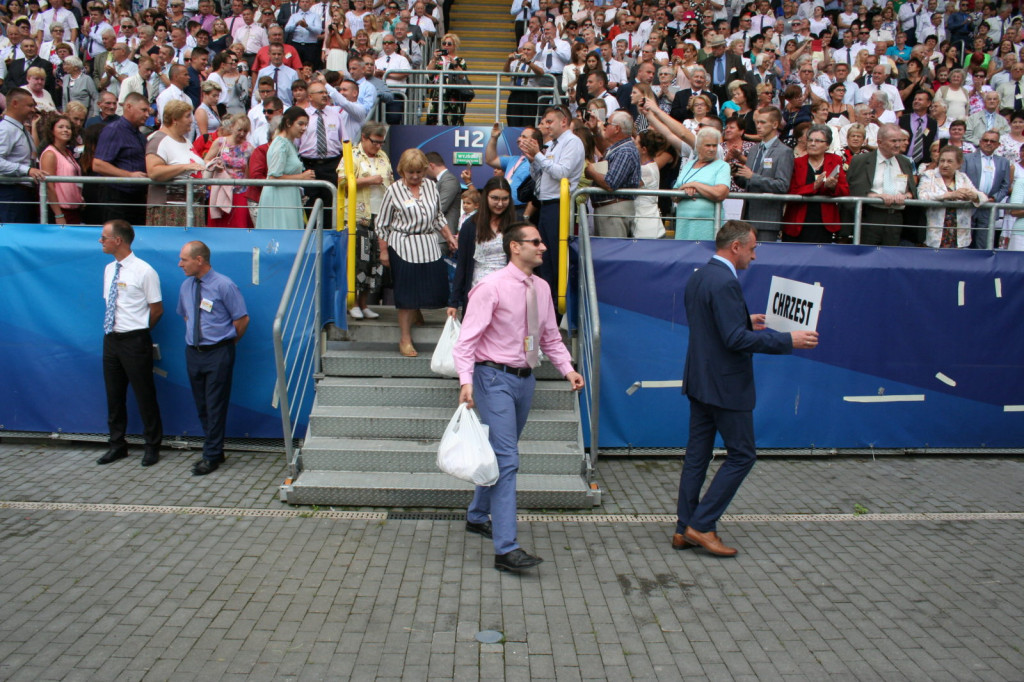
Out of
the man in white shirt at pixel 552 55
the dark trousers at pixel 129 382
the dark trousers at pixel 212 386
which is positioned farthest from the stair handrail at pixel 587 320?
the man in white shirt at pixel 552 55

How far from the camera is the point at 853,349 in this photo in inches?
308

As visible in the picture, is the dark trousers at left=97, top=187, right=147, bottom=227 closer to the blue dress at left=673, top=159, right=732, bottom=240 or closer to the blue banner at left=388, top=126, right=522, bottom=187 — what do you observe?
the blue banner at left=388, top=126, right=522, bottom=187

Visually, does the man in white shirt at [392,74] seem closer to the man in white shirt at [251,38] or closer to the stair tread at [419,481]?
the man in white shirt at [251,38]

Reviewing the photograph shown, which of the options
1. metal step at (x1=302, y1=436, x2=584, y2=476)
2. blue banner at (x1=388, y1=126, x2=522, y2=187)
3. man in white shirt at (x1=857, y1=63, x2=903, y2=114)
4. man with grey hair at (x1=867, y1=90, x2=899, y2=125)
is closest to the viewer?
metal step at (x1=302, y1=436, x2=584, y2=476)

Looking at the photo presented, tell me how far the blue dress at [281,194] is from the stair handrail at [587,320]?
268cm

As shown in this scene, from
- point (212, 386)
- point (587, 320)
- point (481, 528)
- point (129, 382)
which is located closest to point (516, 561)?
point (481, 528)

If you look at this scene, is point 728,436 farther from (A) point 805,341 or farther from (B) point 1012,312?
(B) point 1012,312

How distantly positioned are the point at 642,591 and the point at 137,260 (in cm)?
502

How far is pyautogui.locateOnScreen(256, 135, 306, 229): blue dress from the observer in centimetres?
820

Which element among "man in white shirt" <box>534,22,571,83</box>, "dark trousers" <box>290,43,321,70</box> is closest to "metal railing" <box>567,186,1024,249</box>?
"man in white shirt" <box>534,22,571,83</box>

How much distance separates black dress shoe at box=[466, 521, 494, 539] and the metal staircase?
16.8 inches

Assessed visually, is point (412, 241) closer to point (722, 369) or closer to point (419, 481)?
point (419, 481)

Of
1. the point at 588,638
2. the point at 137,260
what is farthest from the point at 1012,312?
the point at 137,260

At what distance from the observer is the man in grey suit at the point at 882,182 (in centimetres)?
809
